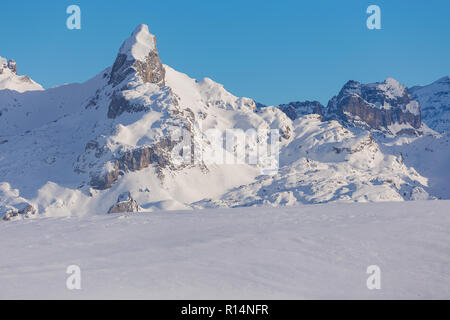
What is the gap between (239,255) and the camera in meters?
26.8

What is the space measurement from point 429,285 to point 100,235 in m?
18.4

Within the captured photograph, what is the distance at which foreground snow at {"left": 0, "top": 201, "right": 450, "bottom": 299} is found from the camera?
2217cm

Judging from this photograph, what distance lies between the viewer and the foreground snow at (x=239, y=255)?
2217 cm
